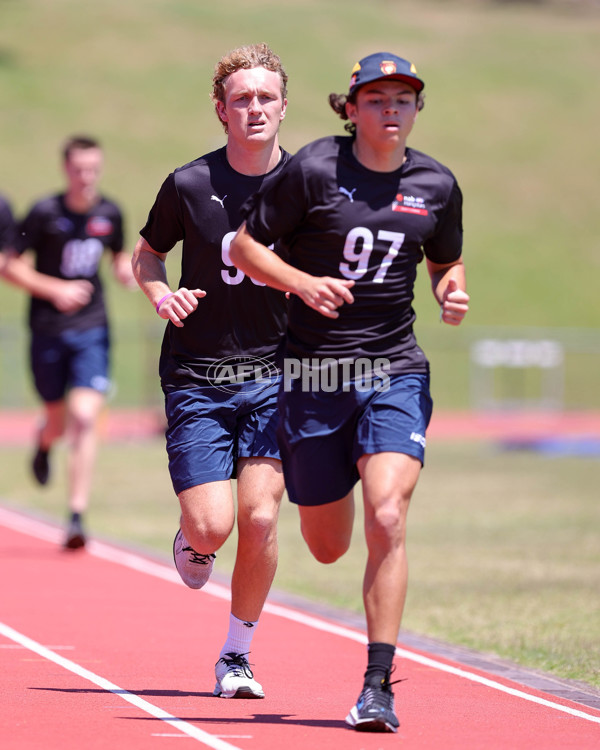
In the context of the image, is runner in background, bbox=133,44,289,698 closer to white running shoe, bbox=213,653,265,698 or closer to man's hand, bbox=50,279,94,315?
white running shoe, bbox=213,653,265,698

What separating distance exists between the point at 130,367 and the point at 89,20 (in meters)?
35.9

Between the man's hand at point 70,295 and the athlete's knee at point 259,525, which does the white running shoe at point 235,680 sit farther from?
the man's hand at point 70,295

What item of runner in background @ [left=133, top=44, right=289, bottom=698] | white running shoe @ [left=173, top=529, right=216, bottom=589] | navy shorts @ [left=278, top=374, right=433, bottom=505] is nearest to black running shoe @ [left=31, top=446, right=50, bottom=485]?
white running shoe @ [left=173, top=529, right=216, bottom=589]

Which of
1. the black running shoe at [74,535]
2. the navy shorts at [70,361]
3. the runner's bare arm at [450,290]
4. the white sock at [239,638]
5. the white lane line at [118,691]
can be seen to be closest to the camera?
the white lane line at [118,691]

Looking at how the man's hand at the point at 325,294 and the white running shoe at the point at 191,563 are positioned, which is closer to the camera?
the man's hand at the point at 325,294

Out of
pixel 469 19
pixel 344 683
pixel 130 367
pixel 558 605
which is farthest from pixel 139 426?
pixel 469 19

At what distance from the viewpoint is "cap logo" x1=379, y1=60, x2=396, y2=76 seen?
5293 millimetres

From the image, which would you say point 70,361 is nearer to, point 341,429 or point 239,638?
point 239,638

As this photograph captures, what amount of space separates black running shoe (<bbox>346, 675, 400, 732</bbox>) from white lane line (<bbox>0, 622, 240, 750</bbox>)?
508mm

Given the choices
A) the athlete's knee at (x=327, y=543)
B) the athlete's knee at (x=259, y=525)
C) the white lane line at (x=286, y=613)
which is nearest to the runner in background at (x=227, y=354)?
the athlete's knee at (x=259, y=525)

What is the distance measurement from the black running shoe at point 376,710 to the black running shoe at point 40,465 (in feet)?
25.4

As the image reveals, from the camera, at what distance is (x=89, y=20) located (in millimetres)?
67438

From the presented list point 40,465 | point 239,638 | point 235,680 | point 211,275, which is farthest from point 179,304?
point 40,465

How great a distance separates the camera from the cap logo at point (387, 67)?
17.4 feet
